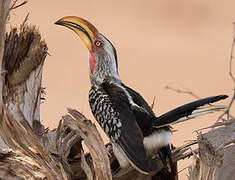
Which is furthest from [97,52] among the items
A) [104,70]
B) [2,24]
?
[2,24]

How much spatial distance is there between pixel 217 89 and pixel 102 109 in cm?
766

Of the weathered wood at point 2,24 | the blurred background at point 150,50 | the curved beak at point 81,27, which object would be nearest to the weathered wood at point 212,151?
the weathered wood at point 2,24

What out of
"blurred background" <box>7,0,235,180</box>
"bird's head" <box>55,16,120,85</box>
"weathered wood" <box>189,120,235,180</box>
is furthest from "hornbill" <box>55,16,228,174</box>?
"blurred background" <box>7,0,235,180</box>

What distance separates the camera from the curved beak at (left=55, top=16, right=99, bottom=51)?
14.9 ft

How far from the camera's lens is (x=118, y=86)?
14.1 ft

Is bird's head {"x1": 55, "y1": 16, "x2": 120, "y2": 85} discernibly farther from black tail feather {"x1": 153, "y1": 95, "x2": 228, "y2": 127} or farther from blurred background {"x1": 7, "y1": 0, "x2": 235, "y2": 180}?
blurred background {"x1": 7, "y1": 0, "x2": 235, "y2": 180}

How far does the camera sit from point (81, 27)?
4625 millimetres

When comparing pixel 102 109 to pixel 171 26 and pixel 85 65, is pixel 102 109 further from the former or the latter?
pixel 171 26

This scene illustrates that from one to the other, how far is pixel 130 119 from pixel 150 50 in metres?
10.1

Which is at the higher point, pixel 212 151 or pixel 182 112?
pixel 182 112

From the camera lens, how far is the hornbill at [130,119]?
3.54m

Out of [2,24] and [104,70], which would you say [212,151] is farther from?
[104,70]

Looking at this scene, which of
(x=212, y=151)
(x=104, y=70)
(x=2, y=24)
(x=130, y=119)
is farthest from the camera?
(x=104, y=70)

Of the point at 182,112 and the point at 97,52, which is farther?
the point at 97,52
